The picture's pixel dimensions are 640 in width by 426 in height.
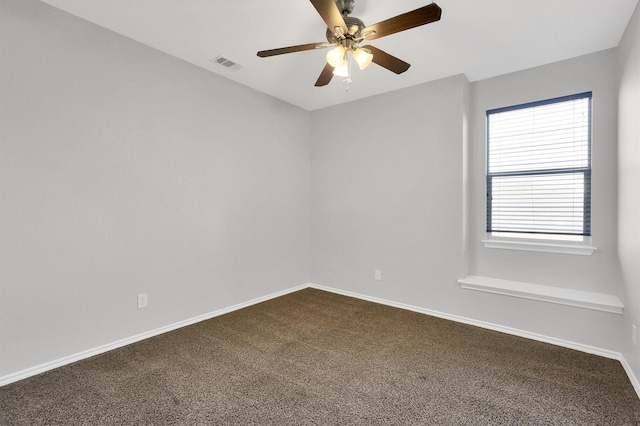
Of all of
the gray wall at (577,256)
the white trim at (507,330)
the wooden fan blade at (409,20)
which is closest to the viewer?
the wooden fan blade at (409,20)

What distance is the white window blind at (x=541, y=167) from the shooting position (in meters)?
2.88

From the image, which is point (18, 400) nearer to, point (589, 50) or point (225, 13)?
point (225, 13)

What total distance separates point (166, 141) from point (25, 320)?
1755 mm

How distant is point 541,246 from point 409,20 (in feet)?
8.47

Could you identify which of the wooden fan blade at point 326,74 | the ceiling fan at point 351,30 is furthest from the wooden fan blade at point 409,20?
the wooden fan blade at point 326,74

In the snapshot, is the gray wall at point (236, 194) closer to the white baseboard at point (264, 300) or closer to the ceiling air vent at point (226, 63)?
the white baseboard at point (264, 300)

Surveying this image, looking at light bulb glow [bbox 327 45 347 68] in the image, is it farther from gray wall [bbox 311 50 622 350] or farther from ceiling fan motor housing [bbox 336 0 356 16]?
gray wall [bbox 311 50 622 350]

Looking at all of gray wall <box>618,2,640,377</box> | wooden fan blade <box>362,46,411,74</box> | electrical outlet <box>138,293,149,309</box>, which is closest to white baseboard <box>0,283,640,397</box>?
gray wall <box>618,2,640,377</box>

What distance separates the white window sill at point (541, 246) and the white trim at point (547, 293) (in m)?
0.36

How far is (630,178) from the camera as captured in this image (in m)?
2.23

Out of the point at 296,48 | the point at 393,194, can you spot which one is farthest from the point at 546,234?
the point at 296,48

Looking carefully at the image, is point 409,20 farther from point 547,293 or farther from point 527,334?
point 527,334

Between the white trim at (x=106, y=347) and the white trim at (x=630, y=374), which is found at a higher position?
the white trim at (x=106, y=347)

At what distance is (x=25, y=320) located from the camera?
2.15m
